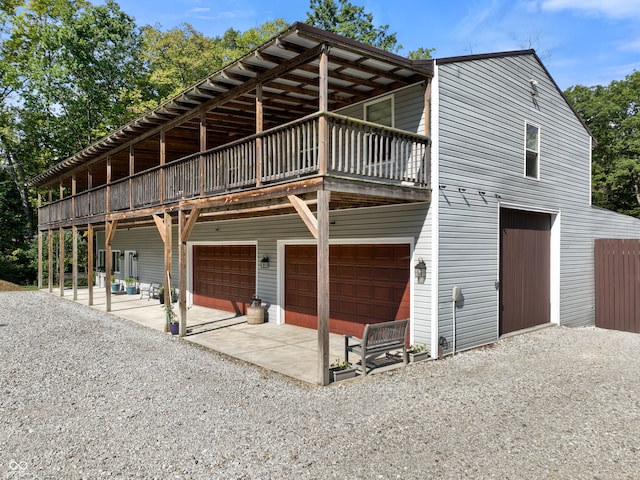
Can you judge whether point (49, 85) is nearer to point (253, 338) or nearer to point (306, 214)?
point (253, 338)

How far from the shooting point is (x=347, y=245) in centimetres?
1005

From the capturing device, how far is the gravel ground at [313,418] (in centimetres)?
425

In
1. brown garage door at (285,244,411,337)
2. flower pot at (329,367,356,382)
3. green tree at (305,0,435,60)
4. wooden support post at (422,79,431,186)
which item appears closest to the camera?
flower pot at (329,367,356,382)

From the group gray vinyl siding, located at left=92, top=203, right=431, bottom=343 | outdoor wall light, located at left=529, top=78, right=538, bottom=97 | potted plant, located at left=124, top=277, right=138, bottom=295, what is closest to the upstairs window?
gray vinyl siding, located at left=92, top=203, right=431, bottom=343

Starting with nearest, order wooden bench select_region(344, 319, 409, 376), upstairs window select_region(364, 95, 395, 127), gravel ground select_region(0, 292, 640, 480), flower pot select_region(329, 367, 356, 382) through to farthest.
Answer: gravel ground select_region(0, 292, 640, 480) < flower pot select_region(329, 367, 356, 382) < wooden bench select_region(344, 319, 409, 376) < upstairs window select_region(364, 95, 395, 127)

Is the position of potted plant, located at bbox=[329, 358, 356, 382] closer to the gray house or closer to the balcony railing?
the gray house

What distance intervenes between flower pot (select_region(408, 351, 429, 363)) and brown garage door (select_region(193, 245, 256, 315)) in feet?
20.5

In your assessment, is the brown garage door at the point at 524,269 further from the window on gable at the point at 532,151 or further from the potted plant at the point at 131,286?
the potted plant at the point at 131,286

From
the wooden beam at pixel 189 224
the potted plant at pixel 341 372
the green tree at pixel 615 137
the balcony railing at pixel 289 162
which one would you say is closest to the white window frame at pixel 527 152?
the balcony railing at pixel 289 162

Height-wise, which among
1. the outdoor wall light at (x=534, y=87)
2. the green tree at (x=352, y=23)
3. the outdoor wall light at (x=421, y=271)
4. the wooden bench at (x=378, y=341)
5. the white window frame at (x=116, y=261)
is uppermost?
the green tree at (x=352, y=23)

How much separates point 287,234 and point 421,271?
14.2ft

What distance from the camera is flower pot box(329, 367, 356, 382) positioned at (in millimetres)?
6809

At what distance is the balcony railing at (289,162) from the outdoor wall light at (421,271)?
1.49 metres

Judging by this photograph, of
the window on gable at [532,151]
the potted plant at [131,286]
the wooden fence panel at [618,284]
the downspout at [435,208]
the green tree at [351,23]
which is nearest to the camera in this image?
the downspout at [435,208]
